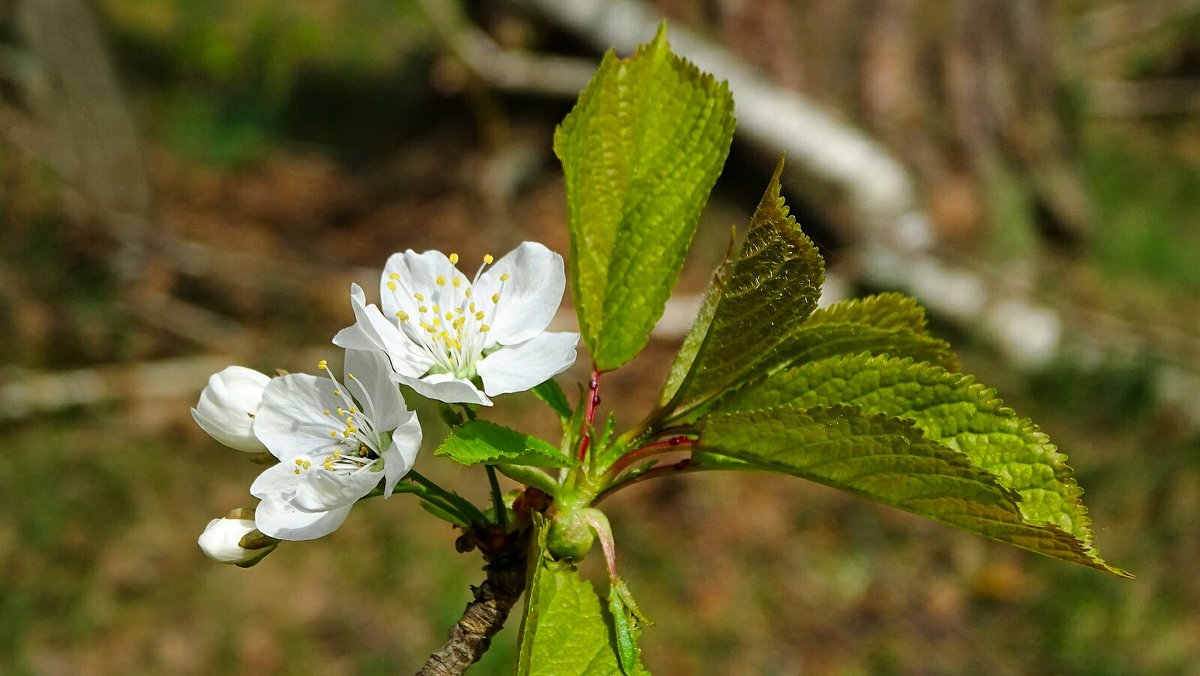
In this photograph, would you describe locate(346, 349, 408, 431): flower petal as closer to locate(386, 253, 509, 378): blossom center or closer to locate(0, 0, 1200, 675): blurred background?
locate(386, 253, 509, 378): blossom center

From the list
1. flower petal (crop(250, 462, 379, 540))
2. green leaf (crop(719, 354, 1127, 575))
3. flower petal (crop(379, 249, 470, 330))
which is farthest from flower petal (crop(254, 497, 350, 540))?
green leaf (crop(719, 354, 1127, 575))

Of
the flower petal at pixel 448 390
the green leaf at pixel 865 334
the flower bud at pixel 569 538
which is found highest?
the green leaf at pixel 865 334

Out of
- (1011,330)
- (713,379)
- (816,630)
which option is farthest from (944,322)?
(713,379)

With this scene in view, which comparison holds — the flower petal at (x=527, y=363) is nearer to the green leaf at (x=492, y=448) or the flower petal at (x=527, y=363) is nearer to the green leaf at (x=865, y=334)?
the green leaf at (x=492, y=448)

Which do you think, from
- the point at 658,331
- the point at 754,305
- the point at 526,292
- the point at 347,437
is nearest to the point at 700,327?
the point at 754,305

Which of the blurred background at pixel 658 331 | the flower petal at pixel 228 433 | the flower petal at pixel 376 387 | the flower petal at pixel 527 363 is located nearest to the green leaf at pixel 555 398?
the flower petal at pixel 527 363
